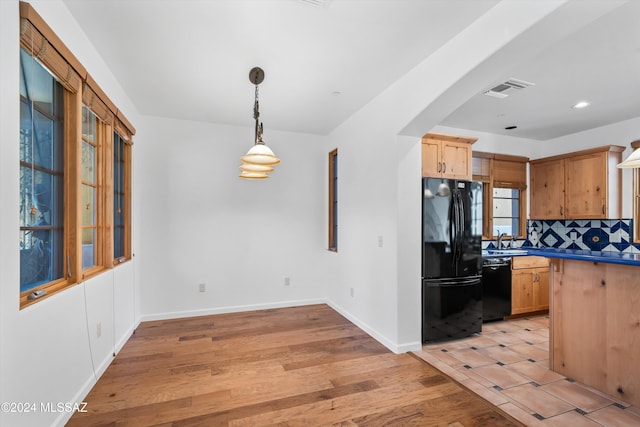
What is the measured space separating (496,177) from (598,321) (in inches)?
118

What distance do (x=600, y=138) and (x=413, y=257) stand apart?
3.86 m

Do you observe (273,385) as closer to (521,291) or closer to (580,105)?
(521,291)

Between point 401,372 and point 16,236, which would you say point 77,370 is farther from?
point 401,372

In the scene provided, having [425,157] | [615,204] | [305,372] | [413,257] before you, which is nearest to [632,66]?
[425,157]

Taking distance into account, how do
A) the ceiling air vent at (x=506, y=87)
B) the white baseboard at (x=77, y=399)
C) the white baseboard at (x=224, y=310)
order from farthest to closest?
Result: the white baseboard at (x=224, y=310) < the ceiling air vent at (x=506, y=87) < the white baseboard at (x=77, y=399)

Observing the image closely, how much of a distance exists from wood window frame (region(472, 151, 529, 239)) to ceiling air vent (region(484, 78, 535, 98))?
146cm

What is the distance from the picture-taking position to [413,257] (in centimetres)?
336

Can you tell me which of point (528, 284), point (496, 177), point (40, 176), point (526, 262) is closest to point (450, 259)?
point (526, 262)

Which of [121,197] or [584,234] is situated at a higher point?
[121,197]

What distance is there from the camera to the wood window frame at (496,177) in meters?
4.98

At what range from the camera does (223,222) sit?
4.68m

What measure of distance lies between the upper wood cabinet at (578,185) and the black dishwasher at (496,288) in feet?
4.76

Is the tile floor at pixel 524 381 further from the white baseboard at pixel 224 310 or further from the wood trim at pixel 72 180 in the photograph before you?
the wood trim at pixel 72 180

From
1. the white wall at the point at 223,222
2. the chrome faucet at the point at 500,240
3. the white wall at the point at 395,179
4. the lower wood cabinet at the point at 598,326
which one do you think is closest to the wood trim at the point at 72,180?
the white wall at the point at 223,222
